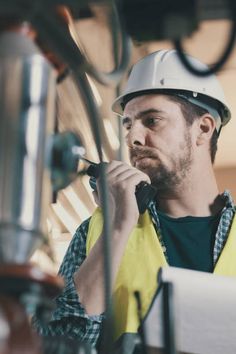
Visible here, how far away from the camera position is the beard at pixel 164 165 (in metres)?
2.07

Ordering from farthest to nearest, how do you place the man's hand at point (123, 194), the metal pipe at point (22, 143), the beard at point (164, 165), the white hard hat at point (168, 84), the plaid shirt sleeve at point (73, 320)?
the white hard hat at point (168, 84) → the beard at point (164, 165) → the man's hand at point (123, 194) → the plaid shirt sleeve at point (73, 320) → the metal pipe at point (22, 143)

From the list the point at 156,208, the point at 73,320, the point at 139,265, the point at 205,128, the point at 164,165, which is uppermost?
the point at 205,128

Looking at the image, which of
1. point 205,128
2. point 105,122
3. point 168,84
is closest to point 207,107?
point 205,128

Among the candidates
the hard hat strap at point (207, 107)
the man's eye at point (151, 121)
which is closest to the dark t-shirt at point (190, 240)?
the man's eye at point (151, 121)

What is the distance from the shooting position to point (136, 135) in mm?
2076

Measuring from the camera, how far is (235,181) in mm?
4355

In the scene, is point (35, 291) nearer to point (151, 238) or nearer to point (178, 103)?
point (151, 238)

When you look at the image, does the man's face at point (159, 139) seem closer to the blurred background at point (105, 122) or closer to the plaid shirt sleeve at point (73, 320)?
the blurred background at point (105, 122)

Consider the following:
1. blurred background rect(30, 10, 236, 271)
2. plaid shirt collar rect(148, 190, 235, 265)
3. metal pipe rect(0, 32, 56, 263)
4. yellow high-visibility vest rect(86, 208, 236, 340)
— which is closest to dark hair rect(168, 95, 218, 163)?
blurred background rect(30, 10, 236, 271)

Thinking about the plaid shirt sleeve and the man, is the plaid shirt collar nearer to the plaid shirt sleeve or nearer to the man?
the man

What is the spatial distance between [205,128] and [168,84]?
21 cm

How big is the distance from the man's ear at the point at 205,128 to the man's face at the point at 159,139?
Answer: 73mm

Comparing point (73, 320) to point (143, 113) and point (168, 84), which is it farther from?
point (168, 84)

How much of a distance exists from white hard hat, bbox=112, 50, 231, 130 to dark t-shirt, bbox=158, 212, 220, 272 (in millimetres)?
377
